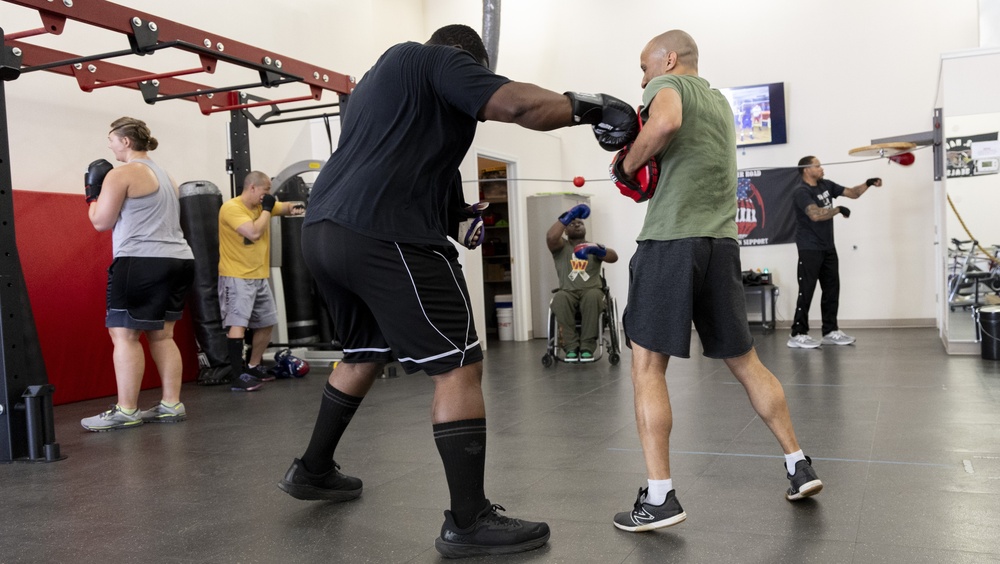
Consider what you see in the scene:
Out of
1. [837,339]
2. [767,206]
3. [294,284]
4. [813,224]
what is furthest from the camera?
[767,206]

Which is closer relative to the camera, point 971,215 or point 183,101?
point 971,215

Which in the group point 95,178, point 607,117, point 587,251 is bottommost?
point 587,251

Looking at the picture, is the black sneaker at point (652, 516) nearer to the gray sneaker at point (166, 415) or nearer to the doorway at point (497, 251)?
the gray sneaker at point (166, 415)

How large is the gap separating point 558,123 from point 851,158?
8.01 m

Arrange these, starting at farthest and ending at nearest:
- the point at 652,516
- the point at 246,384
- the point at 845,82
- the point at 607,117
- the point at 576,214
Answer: the point at 845,82 → the point at 576,214 → the point at 246,384 → the point at 652,516 → the point at 607,117

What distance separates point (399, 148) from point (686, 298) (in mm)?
904

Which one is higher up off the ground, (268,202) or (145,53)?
(145,53)

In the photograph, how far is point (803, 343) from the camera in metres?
7.06

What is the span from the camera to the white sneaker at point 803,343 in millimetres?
7023

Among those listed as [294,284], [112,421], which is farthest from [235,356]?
[112,421]

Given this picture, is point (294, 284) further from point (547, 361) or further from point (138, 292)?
point (138, 292)

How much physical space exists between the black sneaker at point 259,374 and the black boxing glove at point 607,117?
459 centimetres

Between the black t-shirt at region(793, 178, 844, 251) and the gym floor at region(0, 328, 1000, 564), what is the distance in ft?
6.62

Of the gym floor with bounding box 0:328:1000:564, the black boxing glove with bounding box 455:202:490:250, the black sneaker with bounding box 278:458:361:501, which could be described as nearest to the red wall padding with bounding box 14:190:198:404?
the gym floor with bounding box 0:328:1000:564
